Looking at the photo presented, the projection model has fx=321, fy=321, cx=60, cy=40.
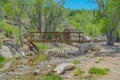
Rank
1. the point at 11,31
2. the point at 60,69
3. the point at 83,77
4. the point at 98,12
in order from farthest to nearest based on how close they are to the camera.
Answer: the point at 11,31 → the point at 98,12 → the point at 60,69 → the point at 83,77

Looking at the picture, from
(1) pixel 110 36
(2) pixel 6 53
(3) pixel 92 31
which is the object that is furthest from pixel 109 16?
(3) pixel 92 31

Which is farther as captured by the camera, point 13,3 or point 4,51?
point 13,3

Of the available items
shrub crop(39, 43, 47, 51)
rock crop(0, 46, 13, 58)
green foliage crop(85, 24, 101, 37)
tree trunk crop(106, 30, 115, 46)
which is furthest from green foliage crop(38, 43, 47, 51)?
green foliage crop(85, 24, 101, 37)

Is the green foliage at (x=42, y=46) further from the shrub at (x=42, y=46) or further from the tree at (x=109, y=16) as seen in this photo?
the tree at (x=109, y=16)

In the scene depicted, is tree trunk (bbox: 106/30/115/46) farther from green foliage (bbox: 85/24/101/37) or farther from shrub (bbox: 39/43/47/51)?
green foliage (bbox: 85/24/101/37)

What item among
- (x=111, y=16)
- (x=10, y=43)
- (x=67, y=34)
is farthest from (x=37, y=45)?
(x=111, y=16)

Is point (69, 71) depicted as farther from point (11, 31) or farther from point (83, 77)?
point (11, 31)

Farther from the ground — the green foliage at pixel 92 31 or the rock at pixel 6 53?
the green foliage at pixel 92 31

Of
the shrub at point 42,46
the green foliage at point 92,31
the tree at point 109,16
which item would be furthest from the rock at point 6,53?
the green foliage at point 92,31

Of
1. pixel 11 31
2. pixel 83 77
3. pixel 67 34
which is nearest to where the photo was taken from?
pixel 83 77

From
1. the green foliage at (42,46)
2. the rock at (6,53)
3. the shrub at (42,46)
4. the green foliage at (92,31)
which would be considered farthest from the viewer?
the green foliage at (92,31)

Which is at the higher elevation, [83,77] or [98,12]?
[98,12]

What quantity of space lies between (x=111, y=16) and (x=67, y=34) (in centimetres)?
1239

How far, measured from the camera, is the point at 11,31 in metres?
54.5
